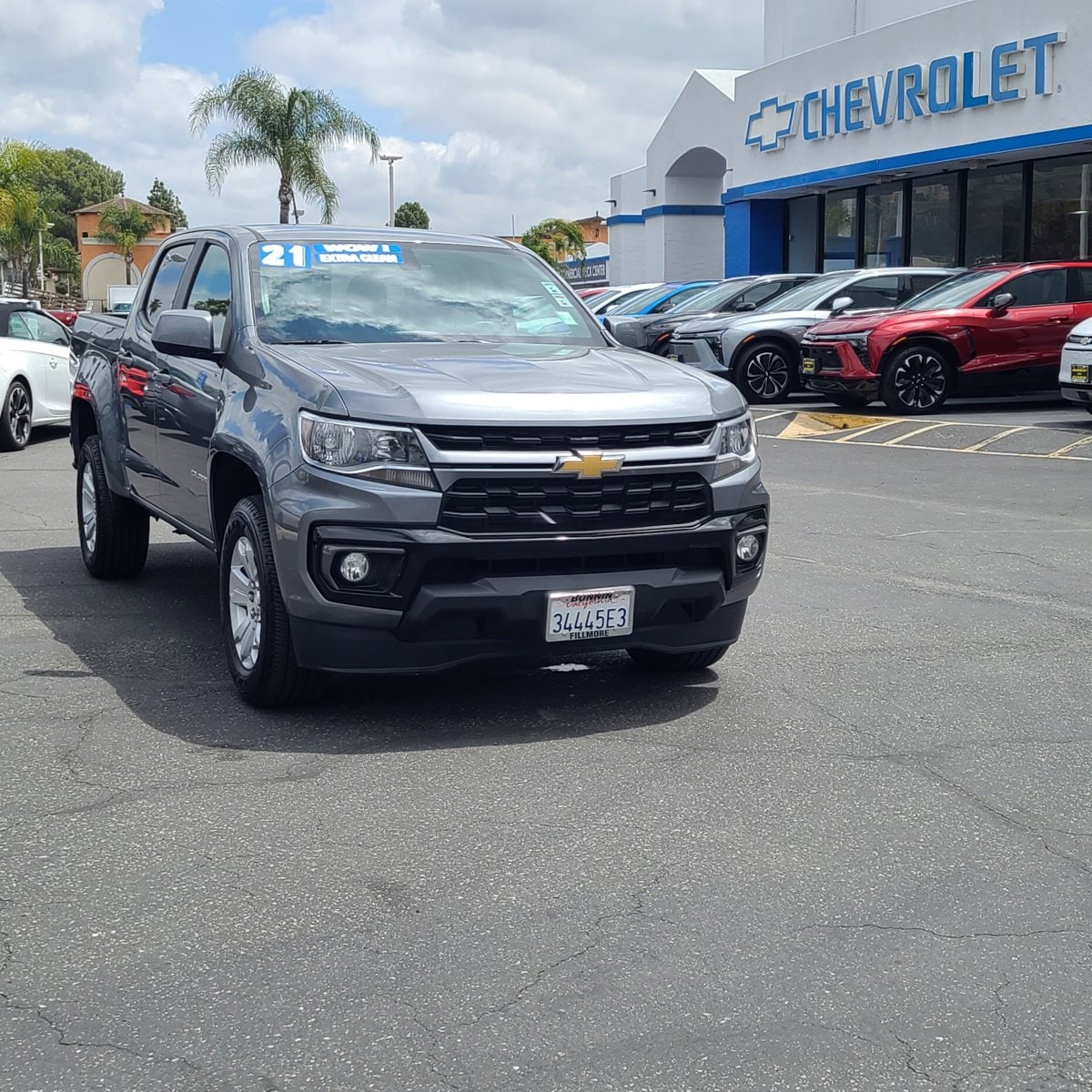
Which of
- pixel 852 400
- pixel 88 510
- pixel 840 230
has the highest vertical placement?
pixel 840 230

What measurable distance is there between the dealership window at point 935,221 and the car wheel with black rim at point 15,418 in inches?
696

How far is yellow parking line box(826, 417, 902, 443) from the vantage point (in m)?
16.4

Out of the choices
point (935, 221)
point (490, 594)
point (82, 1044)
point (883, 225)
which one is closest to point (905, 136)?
point (935, 221)

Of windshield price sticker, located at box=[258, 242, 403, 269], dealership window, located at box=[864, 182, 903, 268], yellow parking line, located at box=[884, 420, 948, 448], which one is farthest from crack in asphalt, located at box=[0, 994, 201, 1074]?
dealership window, located at box=[864, 182, 903, 268]

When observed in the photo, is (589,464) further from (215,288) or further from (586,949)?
(215,288)

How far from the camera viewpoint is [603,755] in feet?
17.2

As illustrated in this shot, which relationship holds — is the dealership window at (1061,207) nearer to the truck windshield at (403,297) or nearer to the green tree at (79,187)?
the truck windshield at (403,297)

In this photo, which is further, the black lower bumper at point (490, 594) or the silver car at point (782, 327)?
the silver car at point (782, 327)

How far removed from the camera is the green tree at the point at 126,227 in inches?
4021

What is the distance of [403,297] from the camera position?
21.9ft

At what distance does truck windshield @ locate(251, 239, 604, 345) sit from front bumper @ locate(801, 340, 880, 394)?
11.1m

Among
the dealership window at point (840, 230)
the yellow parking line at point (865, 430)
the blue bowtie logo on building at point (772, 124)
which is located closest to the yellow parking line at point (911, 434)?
the yellow parking line at point (865, 430)

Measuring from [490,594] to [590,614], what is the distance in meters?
0.38

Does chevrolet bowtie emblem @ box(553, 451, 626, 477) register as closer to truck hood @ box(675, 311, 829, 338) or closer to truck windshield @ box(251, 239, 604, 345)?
truck windshield @ box(251, 239, 604, 345)
